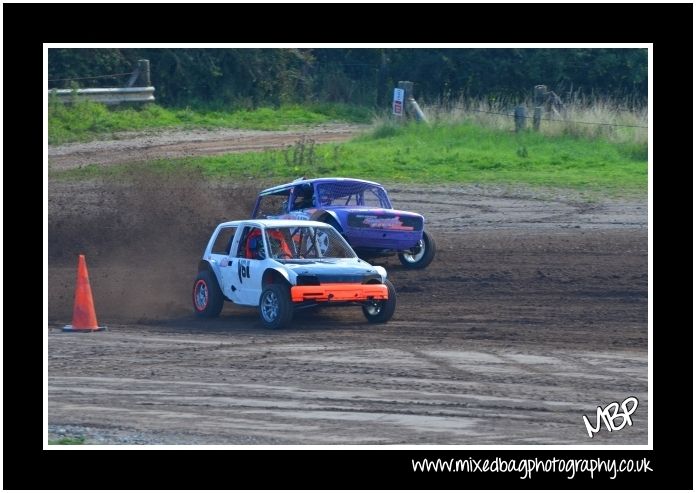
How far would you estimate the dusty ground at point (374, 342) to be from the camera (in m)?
9.48

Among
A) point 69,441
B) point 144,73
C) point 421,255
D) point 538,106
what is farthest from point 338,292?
point 144,73

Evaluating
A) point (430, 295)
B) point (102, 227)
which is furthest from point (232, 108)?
point (430, 295)

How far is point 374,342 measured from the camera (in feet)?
42.0

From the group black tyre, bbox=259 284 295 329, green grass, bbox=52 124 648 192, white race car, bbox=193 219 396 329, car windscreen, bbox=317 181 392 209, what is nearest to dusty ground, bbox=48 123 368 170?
green grass, bbox=52 124 648 192

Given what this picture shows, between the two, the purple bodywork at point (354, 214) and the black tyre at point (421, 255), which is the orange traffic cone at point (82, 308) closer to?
the purple bodywork at point (354, 214)

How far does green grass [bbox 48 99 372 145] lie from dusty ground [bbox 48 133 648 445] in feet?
26.1

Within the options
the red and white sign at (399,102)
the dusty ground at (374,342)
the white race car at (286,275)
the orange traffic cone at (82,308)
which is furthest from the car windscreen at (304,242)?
the red and white sign at (399,102)

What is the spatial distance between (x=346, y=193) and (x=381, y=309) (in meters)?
4.28

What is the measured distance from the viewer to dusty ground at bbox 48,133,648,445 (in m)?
9.48

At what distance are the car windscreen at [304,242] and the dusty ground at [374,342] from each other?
0.74 meters

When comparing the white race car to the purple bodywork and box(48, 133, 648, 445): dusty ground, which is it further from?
the purple bodywork

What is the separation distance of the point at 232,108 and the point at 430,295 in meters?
19.1

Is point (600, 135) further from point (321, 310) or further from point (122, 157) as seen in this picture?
point (321, 310)

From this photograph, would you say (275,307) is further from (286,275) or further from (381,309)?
(381,309)
